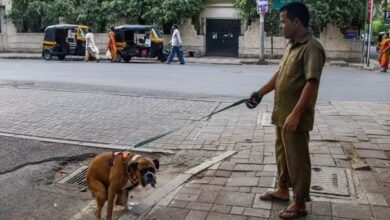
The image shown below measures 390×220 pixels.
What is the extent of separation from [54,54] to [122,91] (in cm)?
1448

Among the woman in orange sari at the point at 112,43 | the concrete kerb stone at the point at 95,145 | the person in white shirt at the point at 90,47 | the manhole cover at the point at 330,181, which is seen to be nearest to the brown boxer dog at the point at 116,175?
the manhole cover at the point at 330,181

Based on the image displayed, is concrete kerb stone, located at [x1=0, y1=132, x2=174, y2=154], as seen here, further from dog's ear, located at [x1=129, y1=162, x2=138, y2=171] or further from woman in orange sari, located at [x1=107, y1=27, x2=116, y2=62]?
woman in orange sari, located at [x1=107, y1=27, x2=116, y2=62]

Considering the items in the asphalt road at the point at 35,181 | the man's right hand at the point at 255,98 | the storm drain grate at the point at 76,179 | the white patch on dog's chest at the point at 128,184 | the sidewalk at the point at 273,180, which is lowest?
the storm drain grate at the point at 76,179

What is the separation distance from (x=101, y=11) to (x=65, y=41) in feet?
14.2

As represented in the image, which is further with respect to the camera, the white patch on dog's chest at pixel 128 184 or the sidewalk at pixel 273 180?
the sidewalk at pixel 273 180

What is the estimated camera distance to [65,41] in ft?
84.1

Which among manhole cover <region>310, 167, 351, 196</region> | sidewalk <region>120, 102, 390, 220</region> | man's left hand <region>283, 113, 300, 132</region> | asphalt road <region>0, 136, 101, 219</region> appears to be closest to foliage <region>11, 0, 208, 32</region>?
sidewalk <region>120, 102, 390, 220</region>

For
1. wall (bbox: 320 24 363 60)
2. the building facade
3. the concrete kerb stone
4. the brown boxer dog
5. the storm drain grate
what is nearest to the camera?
the brown boxer dog

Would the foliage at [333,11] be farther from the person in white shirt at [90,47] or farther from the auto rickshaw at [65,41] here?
the auto rickshaw at [65,41]

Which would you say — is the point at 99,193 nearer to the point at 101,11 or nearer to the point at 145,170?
the point at 145,170

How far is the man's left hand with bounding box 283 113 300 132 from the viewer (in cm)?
384

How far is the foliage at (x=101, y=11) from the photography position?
88.5 ft

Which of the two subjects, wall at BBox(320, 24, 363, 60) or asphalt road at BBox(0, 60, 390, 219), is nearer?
asphalt road at BBox(0, 60, 390, 219)

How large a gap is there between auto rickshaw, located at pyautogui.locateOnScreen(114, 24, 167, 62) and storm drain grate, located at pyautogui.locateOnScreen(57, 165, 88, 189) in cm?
1812
